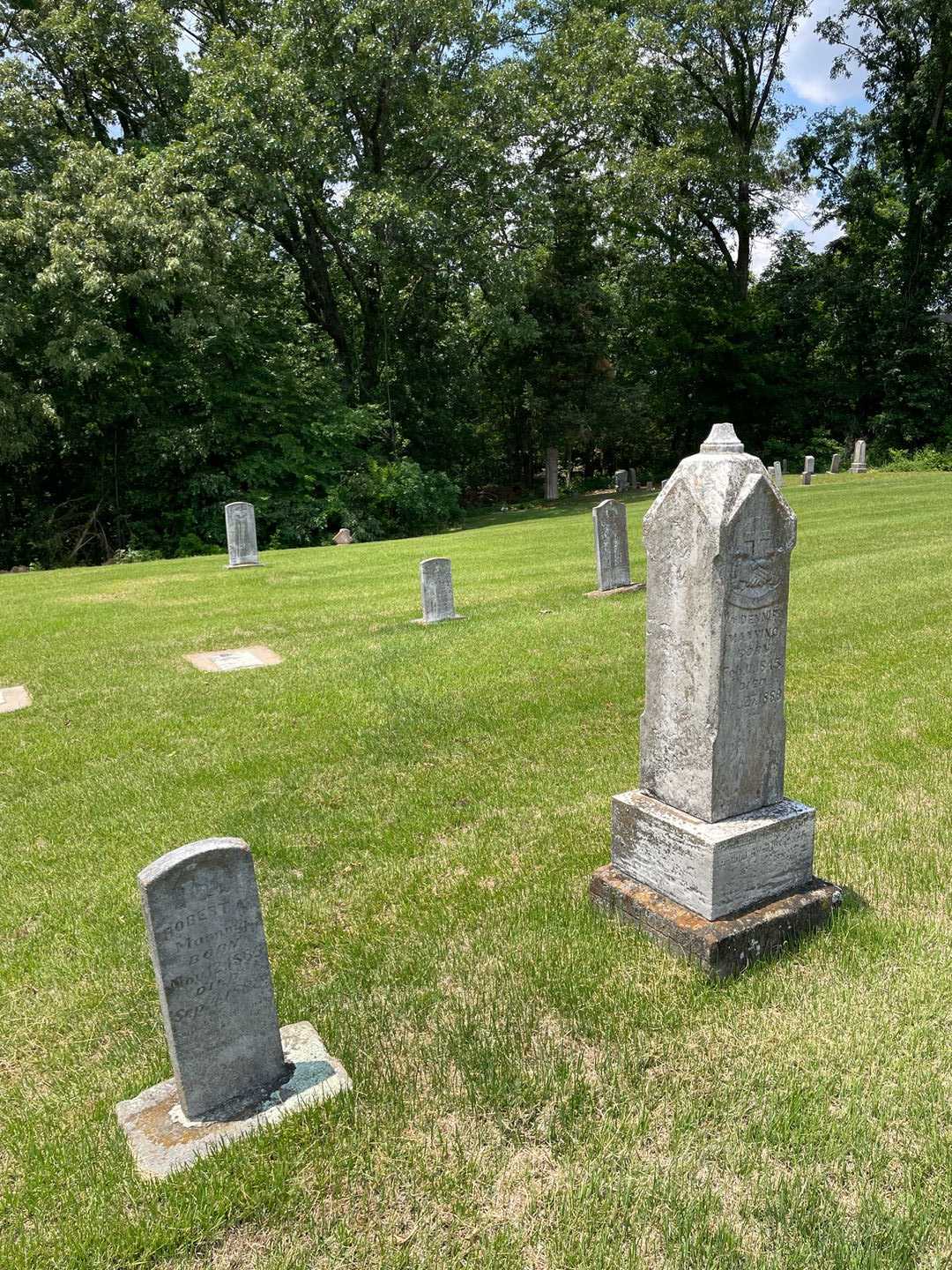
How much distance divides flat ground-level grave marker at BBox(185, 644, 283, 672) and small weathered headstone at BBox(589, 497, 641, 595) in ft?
14.5

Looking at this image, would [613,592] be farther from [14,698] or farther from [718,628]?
[718,628]

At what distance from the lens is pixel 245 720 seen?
6789 millimetres

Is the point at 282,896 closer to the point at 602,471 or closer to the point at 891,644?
the point at 891,644

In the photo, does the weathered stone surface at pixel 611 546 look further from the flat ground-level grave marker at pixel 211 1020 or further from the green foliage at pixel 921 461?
the green foliage at pixel 921 461

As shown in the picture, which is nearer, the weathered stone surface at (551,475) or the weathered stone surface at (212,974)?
the weathered stone surface at (212,974)

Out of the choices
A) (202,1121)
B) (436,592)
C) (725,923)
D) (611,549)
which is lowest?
(202,1121)

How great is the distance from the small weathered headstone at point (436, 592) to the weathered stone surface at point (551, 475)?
2298cm

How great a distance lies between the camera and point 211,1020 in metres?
2.65

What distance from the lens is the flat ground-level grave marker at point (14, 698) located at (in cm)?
732

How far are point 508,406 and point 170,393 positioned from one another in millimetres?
17201

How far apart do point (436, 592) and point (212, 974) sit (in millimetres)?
7361

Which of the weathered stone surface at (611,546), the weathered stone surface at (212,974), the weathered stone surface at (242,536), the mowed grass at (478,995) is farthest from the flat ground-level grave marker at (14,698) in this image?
the weathered stone surface at (242,536)

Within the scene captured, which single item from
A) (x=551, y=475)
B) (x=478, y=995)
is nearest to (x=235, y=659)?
(x=478, y=995)

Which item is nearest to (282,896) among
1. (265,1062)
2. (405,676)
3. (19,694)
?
(265,1062)
